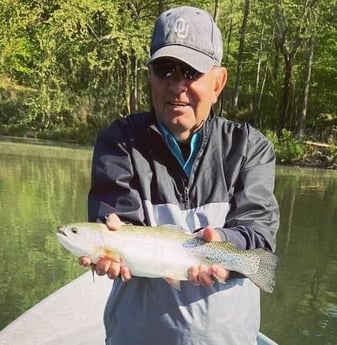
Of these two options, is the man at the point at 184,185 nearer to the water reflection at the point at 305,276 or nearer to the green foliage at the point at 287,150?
the water reflection at the point at 305,276

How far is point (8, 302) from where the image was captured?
19.1 feet

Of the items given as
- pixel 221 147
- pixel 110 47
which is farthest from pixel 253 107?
pixel 221 147

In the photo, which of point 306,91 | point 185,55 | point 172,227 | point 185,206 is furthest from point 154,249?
point 306,91

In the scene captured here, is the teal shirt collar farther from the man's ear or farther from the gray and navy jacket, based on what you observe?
the man's ear

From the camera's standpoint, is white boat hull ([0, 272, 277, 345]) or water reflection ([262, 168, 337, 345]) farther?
water reflection ([262, 168, 337, 345])

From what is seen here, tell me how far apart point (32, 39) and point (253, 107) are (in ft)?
40.0

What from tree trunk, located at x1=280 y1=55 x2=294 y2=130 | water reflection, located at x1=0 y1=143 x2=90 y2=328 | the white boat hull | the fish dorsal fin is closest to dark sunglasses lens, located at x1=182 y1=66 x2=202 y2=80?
the fish dorsal fin

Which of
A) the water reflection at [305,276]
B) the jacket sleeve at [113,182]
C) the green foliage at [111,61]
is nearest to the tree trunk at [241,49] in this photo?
the green foliage at [111,61]

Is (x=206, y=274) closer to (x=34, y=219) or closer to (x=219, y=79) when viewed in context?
(x=219, y=79)

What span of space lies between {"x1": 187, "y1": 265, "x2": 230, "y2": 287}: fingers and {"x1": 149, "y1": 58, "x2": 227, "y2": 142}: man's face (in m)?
0.43

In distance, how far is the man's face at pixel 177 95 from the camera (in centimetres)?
196

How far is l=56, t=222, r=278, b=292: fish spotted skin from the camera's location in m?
1.82

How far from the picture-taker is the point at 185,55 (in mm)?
1931

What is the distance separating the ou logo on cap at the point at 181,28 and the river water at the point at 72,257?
4052mm
